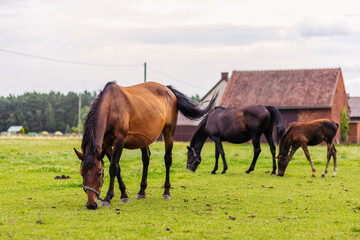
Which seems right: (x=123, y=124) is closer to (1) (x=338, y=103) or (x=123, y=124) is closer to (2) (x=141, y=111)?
(2) (x=141, y=111)

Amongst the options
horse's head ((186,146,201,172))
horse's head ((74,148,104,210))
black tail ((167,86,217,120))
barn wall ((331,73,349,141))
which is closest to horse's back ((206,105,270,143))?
horse's head ((186,146,201,172))

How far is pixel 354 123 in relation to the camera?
175ft

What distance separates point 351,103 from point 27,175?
6443 cm

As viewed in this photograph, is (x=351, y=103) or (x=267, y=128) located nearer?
(x=267, y=128)

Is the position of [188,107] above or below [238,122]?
above

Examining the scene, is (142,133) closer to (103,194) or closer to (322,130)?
(103,194)

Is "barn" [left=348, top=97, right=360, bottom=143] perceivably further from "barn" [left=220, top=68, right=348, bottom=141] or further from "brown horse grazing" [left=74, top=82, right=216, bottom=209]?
"brown horse grazing" [left=74, top=82, right=216, bottom=209]

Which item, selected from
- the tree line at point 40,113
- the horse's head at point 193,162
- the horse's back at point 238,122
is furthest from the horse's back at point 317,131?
the tree line at point 40,113

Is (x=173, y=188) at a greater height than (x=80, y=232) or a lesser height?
lesser

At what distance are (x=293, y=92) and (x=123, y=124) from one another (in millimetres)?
36838

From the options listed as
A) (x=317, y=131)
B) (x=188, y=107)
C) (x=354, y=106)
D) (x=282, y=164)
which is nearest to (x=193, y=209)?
(x=188, y=107)

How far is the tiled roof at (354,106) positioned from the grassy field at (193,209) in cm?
5695

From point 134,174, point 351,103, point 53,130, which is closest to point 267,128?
point 134,174

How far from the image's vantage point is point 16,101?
130m
